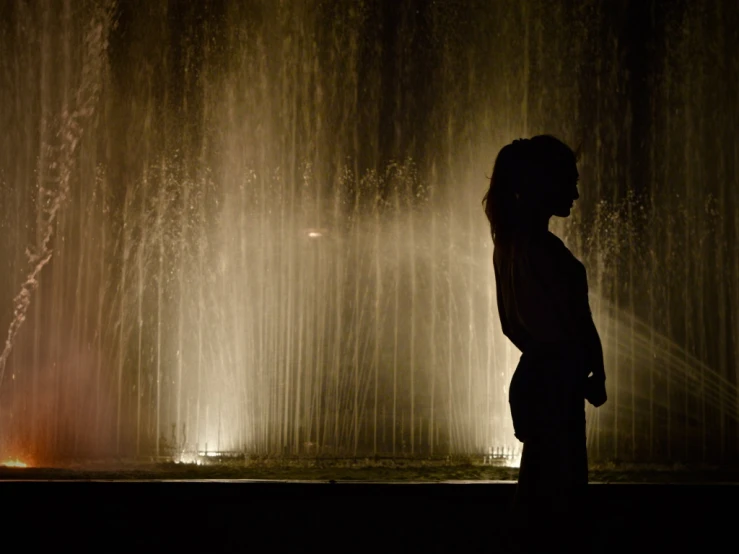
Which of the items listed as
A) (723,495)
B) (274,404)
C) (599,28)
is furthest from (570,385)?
(599,28)

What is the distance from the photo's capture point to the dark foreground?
11.6 ft

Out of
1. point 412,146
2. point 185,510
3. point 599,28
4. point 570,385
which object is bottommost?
point 185,510

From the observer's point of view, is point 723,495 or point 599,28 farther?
point 599,28

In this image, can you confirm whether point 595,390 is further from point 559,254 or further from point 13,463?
point 13,463

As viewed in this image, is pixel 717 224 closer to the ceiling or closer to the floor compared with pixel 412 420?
closer to the ceiling

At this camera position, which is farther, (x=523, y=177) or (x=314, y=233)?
(x=314, y=233)

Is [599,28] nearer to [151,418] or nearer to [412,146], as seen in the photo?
[412,146]

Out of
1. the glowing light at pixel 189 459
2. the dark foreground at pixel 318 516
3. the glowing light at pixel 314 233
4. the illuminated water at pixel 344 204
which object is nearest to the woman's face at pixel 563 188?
the dark foreground at pixel 318 516

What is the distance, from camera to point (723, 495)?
3.87 metres

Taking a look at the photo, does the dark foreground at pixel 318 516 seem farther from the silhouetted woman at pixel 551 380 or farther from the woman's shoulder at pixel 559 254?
the woman's shoulder at pixel 559 254

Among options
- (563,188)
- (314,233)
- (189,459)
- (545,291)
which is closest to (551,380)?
(545,291)

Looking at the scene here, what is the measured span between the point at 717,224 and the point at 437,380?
4010 mm

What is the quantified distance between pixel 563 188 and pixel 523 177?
0.12 meters

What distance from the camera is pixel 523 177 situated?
2.36 metres
